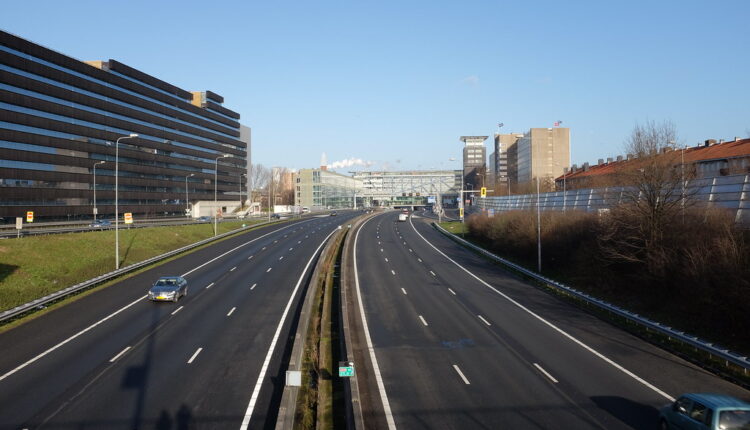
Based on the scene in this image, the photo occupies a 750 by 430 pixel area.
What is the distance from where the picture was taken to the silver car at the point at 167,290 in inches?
1195

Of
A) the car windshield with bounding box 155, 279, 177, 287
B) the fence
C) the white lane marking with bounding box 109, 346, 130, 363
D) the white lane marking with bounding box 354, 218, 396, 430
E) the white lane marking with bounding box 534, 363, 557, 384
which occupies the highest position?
the fence

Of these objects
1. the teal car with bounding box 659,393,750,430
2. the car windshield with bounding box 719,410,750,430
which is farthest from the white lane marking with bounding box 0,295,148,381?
the car windshield with bounding box 719,410,750,430

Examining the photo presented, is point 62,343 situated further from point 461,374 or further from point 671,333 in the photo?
point 671,333

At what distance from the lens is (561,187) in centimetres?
9188

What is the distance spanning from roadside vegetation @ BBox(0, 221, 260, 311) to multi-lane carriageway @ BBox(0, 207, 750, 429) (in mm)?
4002

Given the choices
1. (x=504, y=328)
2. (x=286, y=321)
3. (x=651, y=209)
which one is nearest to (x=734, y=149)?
(x=651, y=209)

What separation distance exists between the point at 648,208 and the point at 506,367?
18930 mm

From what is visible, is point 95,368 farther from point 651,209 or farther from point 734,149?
point 734,149

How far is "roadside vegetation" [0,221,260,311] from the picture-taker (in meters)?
32.4

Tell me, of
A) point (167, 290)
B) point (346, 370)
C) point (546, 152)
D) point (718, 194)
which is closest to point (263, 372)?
point (346, 370)

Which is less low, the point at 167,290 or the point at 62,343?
the point at 167,290

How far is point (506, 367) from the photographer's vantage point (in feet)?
63.6

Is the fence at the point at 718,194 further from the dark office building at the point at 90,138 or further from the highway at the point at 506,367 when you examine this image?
the dark office building at the point at 90,138

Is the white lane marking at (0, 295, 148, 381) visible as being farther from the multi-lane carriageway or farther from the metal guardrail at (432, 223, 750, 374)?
the metal guardrail at (432, 223, 750, 374)
